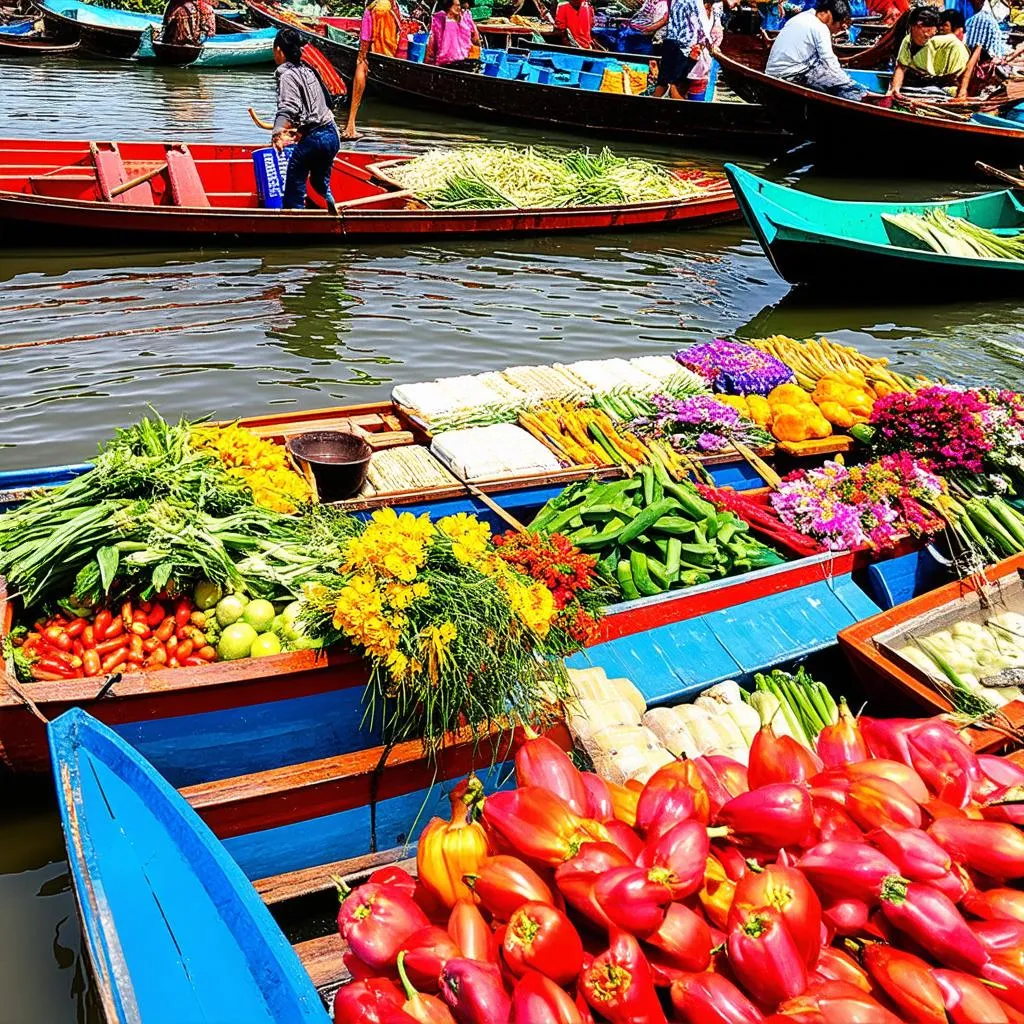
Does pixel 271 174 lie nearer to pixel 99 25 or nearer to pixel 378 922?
pixel 378 922

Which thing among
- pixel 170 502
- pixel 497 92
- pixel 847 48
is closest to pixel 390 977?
pixel 170 502

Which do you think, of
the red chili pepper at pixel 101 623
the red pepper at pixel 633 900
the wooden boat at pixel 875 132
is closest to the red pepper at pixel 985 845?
the red pepper at pixel 633 900

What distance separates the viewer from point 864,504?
5.64 metres

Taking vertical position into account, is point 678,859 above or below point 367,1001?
above

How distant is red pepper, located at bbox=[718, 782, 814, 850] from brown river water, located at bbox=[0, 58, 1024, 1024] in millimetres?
6783

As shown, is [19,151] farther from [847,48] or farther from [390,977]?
[847,48]

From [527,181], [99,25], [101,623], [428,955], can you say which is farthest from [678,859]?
[99,25]

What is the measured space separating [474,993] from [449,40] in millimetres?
21719

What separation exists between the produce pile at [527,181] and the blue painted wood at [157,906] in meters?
10.3

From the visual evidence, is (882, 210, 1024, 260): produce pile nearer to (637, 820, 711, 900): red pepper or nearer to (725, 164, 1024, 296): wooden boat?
(725, 164, 1024, 296): wooden boat

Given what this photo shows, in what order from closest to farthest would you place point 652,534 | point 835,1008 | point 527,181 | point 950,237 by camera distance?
1. point 835,1008
2. point 652,534
3. point 950,237
4. point 527,181

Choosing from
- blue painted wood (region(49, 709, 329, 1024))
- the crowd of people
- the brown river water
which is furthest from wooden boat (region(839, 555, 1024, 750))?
the crowd of people

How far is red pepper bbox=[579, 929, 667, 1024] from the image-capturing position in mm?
2041

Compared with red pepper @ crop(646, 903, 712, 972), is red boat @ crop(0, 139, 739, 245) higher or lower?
higher
